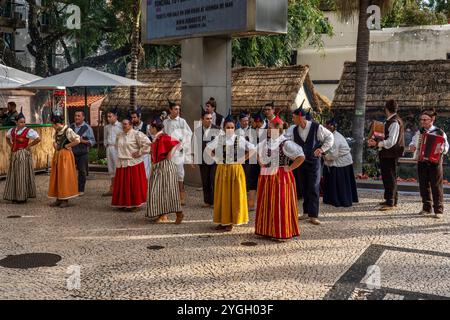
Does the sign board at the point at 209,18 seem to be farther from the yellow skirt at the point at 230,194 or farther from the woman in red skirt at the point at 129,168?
the yellow skirt at the point at 230,194

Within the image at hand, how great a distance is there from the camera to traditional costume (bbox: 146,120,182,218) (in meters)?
8.25

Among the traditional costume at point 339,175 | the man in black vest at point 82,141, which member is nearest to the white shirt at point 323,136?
the traditional costume at point 339,175

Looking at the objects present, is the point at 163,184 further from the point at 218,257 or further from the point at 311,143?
the point at 311,143

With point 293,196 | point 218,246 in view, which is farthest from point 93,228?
point 293,196

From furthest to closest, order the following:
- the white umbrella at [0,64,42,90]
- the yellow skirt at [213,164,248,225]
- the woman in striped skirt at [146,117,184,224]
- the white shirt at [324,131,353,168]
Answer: the white umbrella at [0,64,42,90] → the white shirt at [324,131,353,168] → the woman in striped skirt at [146,117,184,224] → the yellow skirt at [213,164,248,225]

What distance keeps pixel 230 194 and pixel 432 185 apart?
365cm

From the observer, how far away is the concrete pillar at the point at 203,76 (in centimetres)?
1177

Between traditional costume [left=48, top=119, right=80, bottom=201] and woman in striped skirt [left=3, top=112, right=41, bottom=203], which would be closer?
traditional costume [left=48, top=119, right=80, bottom=201]

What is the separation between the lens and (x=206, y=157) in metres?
9.51

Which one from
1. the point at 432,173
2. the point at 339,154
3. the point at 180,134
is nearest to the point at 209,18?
the point at 180,134

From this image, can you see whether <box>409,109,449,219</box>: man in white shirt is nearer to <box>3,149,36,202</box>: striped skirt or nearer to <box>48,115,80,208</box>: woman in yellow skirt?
<box>48,115,80,208</box>: woman in yellow skirt

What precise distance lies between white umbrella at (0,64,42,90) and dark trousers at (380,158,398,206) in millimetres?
9847

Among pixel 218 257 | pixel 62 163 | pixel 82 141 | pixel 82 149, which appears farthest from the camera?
pixel 82 149

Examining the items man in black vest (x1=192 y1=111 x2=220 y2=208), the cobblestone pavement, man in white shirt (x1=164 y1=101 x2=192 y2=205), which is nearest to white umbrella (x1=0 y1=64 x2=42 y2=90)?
man in white shirt (x1=164 y1=101 x2=192 y2=205)
